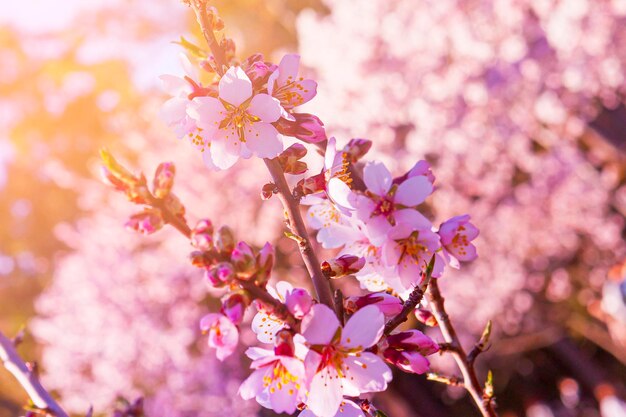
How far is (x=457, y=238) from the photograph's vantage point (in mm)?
1610

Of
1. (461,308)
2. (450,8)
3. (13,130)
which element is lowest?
(461,308)

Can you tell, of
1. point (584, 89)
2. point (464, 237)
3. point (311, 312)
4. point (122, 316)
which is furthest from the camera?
point (122, 316)

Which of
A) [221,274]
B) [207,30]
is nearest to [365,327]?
[221,274]

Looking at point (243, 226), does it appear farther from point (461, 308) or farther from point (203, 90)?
point (203, 90)

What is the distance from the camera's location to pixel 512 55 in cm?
866

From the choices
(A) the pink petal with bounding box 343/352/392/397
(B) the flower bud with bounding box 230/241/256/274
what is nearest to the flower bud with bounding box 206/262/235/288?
(B) the flower bud with bounding box 230/241/256/274

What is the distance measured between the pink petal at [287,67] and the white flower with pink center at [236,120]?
11 centimetres

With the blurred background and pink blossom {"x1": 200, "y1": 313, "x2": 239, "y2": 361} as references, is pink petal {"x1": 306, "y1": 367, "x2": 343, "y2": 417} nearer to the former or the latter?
pink blossom {"x1": 200, "y1": 313, "x2": 239, "y2": 361}

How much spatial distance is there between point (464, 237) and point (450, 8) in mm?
8023

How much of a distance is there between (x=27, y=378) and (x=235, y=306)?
924 millimetres

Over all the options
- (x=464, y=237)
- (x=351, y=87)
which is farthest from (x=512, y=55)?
(x=464, y=237)

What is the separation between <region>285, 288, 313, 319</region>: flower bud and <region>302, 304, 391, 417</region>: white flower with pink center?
0.02 meters

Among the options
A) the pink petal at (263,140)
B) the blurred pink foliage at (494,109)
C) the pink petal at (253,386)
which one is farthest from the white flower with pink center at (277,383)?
the blurred pink foliage at (494,109)

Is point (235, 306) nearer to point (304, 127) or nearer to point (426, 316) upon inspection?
point (304, 127)
